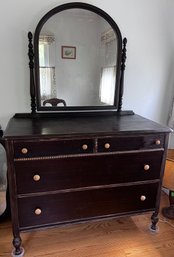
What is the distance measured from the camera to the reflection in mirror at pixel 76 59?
1615mm

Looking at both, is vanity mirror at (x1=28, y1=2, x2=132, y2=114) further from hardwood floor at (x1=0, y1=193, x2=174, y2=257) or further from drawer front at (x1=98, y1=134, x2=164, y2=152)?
hardwood floor at (x1=0, y1=193, x2=174, y2=257)

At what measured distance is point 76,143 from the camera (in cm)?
131

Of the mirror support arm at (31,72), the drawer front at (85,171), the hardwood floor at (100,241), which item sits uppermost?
the mirror support arm at (31,72)

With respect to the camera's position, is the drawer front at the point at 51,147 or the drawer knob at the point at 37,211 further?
the drawer knob at the point at 37,211

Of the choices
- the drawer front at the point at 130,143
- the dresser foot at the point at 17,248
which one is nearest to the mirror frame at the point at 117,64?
the drawer front at the point at 130,143

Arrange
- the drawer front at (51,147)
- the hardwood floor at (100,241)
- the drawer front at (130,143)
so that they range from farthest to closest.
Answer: the hardwood floor at (100,241), the drawer front at (130,143), the drawer front at (51,147)

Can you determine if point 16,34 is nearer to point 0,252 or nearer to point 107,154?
point 107,154

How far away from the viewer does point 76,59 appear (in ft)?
5.56

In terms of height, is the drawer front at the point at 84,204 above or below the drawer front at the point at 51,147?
below

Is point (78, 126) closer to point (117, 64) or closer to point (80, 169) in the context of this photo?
point (80, 169)

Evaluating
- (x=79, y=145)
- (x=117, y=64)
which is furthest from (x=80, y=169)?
(x=117, y=64)

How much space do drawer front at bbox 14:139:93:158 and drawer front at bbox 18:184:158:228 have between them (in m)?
0.32

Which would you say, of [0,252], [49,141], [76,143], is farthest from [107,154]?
[0,252]

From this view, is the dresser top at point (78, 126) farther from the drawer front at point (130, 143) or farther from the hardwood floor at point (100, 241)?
the hardwood floor at point (100, 241)
